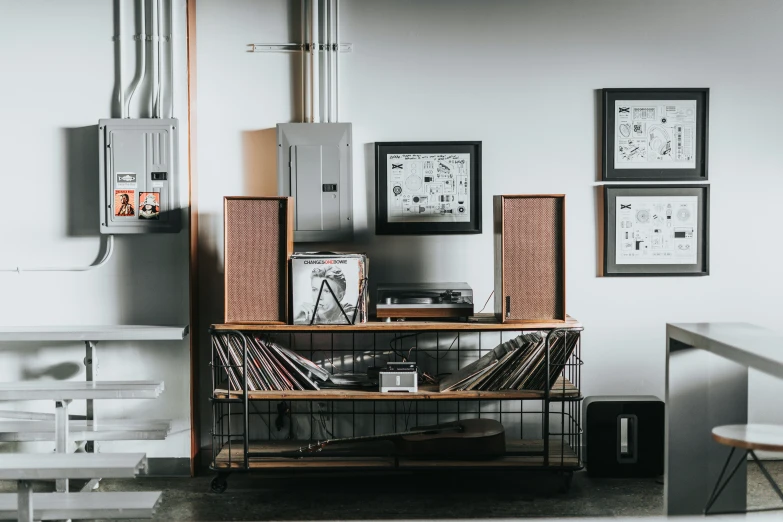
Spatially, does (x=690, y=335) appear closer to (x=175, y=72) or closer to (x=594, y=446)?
(x=594, y=446)

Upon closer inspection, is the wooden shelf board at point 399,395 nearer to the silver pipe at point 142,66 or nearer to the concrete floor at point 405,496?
the concrete floor at point 405,496

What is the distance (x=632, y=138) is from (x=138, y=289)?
95.0 inches

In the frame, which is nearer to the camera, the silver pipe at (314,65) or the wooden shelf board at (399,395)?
the wooden shelf board at (399,395)

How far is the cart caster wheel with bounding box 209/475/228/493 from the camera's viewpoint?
310 cm

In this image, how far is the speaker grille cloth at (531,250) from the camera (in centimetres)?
297

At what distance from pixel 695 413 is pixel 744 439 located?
0.62 feet

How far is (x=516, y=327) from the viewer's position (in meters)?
2.98

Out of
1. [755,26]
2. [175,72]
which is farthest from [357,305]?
[755,26]

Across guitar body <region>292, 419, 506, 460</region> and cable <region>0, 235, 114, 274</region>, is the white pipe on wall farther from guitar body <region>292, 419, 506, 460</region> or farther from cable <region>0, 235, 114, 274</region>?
guitar body <region>292, 419, 506, 460</region>

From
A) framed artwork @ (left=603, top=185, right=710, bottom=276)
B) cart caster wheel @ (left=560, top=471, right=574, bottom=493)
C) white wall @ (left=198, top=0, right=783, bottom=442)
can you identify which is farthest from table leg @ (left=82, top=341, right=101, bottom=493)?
framed artwork @ (left=603, top=185, right=710, bottom=276)

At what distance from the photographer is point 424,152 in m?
3.37

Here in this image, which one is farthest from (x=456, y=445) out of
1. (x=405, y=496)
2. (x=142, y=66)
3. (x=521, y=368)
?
(x=142, y=66)

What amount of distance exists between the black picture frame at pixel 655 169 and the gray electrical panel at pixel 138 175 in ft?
6.49

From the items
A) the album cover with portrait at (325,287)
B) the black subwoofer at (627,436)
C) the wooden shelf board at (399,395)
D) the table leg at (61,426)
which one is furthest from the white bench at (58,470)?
the black subwoofer at (627,436)
